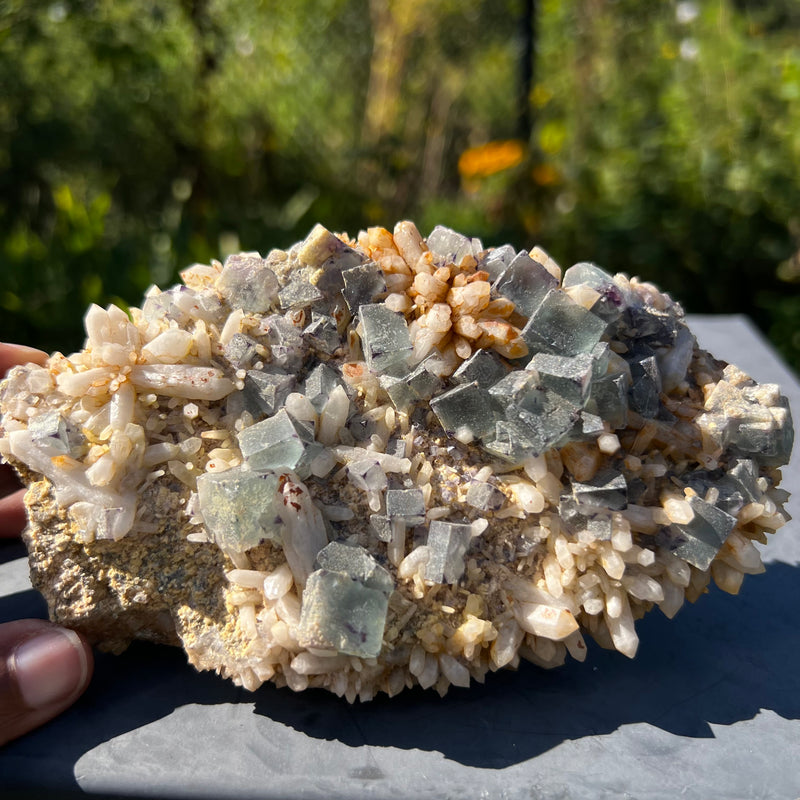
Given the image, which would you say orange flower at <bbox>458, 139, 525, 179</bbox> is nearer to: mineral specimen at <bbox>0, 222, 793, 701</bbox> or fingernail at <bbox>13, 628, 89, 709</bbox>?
mineral specimen at <bbox>0, 222, 793, 701</bbox>

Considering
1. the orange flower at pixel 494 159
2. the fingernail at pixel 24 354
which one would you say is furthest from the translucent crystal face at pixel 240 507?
the orange flower at pixel 494 159

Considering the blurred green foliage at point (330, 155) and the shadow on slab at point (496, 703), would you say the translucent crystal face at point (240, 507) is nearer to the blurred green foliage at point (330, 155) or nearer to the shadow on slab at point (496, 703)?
the shadow on slab at point (496, 703)

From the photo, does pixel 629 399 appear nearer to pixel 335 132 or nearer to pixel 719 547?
pixel 719 547

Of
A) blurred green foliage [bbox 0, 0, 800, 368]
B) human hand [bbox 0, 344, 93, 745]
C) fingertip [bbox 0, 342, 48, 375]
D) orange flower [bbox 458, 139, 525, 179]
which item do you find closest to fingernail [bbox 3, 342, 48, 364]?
fingertip [bbox 0, 342, 48, 375]

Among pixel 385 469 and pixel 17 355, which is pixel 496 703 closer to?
pixel 385 469

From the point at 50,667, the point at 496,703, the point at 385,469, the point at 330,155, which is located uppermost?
the point at 385,469

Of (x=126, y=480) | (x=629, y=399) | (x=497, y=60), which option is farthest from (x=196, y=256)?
(x=497, y=60)

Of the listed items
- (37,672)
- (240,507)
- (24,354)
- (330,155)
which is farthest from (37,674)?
(330,155)
